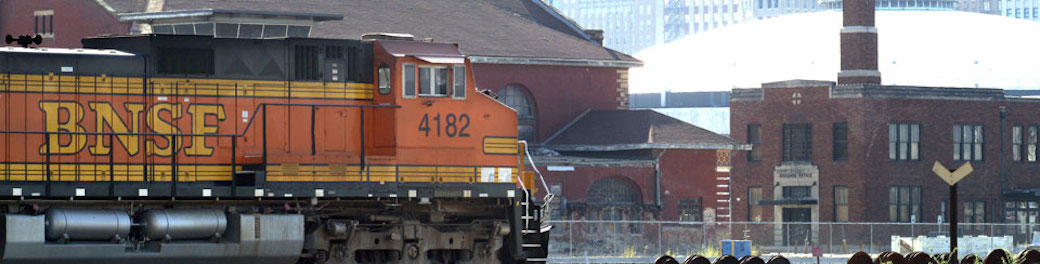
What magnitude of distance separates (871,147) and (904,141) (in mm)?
1902

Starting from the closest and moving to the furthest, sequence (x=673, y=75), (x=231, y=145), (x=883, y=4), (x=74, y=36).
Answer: (x=231, y=145) < (x=74, y=36) < (x=673, y=75) < (x=883, y=4)

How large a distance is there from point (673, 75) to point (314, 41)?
76.4 metres

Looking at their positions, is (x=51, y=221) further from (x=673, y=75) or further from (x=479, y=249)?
(x=673, y=75)

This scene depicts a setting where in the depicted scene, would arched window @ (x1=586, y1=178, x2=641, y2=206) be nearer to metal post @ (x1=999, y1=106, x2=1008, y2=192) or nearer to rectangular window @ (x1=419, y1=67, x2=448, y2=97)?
metal post @ (x1=999, y1=106, x2=1008, y2=192)

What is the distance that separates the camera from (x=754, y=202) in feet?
246

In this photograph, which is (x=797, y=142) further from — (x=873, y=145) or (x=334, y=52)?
(x=334, y=52)

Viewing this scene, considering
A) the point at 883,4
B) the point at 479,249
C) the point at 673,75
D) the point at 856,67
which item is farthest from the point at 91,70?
the point at 883,4

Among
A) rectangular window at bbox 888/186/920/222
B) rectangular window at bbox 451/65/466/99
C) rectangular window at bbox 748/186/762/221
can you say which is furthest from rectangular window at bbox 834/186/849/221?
rectangular window at bbox 451/65/466/99

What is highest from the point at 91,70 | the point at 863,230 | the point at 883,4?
the point at 883,4

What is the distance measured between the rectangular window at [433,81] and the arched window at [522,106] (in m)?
42.0

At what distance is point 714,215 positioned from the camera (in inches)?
2643

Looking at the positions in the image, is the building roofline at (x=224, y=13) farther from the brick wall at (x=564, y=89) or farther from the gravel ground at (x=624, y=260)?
the brick wall at (x=564, y=89)

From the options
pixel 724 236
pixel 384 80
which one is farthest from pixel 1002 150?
pixel 384 80

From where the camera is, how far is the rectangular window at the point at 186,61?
2677cm
